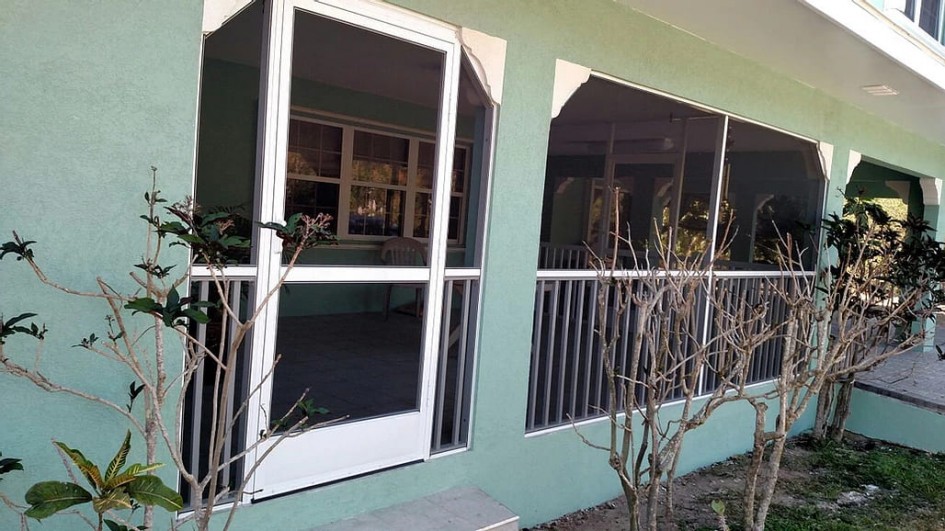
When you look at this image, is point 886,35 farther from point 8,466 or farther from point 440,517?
point 8,466

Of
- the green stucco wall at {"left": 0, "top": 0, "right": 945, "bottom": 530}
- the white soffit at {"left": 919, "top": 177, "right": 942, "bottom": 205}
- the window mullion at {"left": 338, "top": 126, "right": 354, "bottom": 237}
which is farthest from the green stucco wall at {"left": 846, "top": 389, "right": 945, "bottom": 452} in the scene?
the window mullion at {"left": 338, "top": 126, "right": 354, "bottom": 237}

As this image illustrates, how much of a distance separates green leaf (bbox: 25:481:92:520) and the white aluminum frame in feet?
2.82

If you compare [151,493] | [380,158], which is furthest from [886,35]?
[380,158]

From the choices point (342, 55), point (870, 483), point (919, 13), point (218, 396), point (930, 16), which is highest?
point (930, 16)

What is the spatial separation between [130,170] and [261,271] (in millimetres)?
623

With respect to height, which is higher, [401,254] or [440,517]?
[401,254]

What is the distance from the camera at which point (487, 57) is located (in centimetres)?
332

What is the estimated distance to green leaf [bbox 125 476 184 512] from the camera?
1.47 metres

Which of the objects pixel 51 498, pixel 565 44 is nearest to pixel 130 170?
pixel 51 498

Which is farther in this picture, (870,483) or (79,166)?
(870,483)

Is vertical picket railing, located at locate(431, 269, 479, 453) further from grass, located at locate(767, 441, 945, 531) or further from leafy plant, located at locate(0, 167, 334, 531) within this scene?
grass, located at locate(767, 441, 945, 531)

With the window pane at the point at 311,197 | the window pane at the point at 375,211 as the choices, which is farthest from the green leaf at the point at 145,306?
the window pane at the point at 375,211

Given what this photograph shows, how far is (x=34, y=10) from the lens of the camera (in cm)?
208

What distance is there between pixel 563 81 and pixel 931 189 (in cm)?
744
